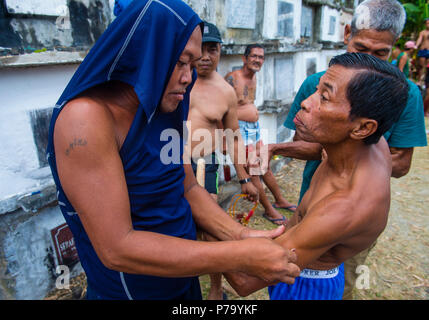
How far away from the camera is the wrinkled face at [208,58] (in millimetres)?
3354

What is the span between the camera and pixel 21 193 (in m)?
2.21

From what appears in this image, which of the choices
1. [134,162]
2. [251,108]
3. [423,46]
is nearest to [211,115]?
[251,108]

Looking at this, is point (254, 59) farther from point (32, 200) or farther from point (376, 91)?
point (32, 200)

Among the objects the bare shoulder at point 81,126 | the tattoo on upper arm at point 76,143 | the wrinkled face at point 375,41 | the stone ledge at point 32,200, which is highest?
the wrinkled face at point 375,41

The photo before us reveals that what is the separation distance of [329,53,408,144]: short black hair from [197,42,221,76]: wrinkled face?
213cm

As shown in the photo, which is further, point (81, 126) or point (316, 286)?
point (316, 286)

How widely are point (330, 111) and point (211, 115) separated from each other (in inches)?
79.1

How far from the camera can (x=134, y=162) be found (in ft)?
3.90

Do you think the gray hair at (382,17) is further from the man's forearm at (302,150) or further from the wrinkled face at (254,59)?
the wrinkled face at (254,59)

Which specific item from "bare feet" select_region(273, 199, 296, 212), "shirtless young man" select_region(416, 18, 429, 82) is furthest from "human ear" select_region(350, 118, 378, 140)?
"shirtless young man" select_region(416, 18, 429, 82)

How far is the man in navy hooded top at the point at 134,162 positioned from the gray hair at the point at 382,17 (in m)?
1.57

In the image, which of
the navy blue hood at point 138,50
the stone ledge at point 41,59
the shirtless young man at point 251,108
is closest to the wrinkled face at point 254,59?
the shirtless young man at point 251,108

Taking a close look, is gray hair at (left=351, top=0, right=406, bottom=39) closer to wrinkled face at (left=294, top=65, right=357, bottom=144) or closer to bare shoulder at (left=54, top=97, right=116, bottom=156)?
wrinkled face at (left=294, top=65, right=357, bottom=144)
